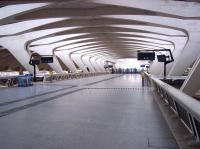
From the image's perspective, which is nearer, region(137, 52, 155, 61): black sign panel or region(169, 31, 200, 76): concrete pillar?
region(137, 52, 155, 61): black sign panel

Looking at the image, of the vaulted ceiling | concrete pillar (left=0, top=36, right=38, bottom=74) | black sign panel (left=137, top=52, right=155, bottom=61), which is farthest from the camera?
concrete pillar (left=0, top=36, right=38, bottom=74)

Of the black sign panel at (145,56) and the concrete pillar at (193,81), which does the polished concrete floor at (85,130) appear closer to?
the concrete pillar at (193,81)

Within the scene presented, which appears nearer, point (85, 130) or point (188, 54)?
point (85, 130)

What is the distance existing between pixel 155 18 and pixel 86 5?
6.20 metres

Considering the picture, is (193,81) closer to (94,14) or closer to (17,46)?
(94,14)

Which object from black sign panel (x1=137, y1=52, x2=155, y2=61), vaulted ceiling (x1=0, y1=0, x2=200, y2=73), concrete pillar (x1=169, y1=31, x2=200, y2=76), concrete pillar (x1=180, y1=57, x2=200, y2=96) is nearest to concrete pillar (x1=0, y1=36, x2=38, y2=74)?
vaulted ceiling (x1=0, y1=0, x2=200, y2=73)

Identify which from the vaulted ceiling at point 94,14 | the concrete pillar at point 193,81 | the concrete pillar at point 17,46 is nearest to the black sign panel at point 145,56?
the vaulted ceiling at point 94,14

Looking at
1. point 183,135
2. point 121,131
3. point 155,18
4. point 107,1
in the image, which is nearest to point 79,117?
point 121,131

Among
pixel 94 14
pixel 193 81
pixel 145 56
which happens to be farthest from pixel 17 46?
pixel 193 81

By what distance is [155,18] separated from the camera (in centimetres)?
2194

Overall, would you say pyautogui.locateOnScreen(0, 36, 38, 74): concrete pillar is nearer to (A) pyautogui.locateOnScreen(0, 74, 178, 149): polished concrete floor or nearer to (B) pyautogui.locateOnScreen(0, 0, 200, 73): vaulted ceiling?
(B) pyautogui.locateOnScreen(0, 0, 200, 73): vaulted ceiling

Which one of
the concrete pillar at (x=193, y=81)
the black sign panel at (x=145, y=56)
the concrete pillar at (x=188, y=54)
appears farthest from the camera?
the concrete pillar at (x=188, y=54)

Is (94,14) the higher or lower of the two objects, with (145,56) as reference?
higher

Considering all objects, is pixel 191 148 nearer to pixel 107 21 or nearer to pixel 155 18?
pixel 155 18
